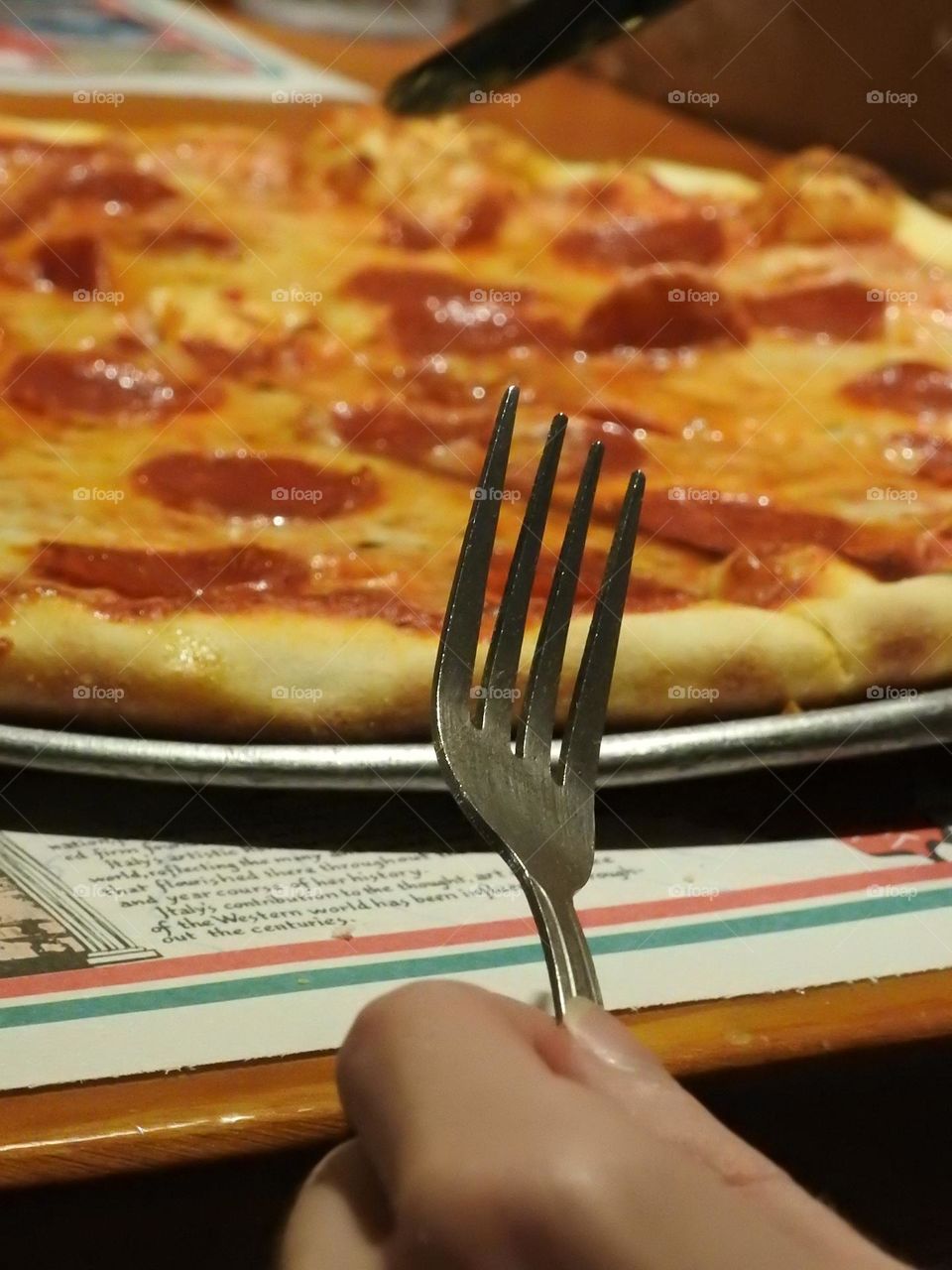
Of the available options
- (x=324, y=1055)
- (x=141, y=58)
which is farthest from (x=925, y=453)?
(x=141, y=58)

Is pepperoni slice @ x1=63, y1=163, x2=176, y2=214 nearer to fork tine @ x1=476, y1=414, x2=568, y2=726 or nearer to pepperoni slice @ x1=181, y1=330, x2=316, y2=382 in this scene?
pepperoni slice @ x1=181, y1=330, x2=316, y2=382

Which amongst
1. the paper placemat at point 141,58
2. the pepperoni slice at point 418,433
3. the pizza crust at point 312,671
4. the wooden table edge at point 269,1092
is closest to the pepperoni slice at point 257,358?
the pepperoni slice at point 418,433

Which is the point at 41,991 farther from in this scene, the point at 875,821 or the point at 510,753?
the point at 875,821

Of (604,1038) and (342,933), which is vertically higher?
(604,1038)

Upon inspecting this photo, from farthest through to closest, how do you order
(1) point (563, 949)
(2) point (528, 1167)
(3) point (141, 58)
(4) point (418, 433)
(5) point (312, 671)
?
(3) point (141, 58)
(4) point (418, 433)
(5) point (312, 671)
(1) point (563, 949)
(2) point (528, 1167)

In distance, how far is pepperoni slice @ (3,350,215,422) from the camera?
3.69ft

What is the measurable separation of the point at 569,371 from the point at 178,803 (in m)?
0.67

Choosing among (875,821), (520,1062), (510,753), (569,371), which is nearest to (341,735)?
(510,753)

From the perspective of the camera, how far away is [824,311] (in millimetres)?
1421

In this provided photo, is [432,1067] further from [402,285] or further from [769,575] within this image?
[402,285]

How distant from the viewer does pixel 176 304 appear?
1.29m

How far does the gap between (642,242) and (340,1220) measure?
4.50 ft

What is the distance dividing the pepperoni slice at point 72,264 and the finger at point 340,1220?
114cm

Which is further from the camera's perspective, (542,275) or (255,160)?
(255,160)
